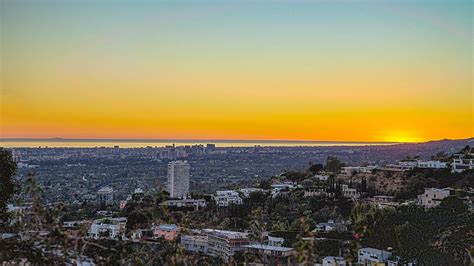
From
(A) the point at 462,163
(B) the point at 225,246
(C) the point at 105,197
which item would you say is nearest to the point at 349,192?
(A) the point at 462,163

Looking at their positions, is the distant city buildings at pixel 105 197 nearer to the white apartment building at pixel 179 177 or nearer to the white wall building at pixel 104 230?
the white apartment building at pixel 179 177

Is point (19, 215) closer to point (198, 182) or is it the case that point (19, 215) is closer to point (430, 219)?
point (430, 219)

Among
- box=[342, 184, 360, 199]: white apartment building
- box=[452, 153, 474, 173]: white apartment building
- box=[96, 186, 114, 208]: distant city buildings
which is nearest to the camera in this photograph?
box=[96, 186, 114, 208]: distant city buildings

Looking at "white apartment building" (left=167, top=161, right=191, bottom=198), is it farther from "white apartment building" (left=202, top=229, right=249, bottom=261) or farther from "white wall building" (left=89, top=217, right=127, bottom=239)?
"white wall building" (left=89, top=217, right=127, bottom=239)

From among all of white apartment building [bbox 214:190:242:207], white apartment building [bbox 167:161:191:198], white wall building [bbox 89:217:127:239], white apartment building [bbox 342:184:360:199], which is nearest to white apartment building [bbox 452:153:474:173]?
white apartment building [bbox 342:184:360:199]

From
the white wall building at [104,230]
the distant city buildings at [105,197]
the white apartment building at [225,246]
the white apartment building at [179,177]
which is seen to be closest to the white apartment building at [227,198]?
the white apartment building at [179,177]

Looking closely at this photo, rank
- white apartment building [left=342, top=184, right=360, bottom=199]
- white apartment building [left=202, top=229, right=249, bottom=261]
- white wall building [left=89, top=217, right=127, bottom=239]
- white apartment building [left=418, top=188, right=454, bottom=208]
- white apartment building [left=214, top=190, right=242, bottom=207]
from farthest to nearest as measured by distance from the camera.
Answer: white apartment building [left=342, top=184, right=360, bottom=199]
white apartment building [left=214, top=190, right=242, bottom=207]
white apartment building [left=418, top=188, right=454, bottom=208]
white apartment building [left=202, top=229, right=249, bottom=261]
white wall building [left=89, top=217, right=127, bottom=239]
